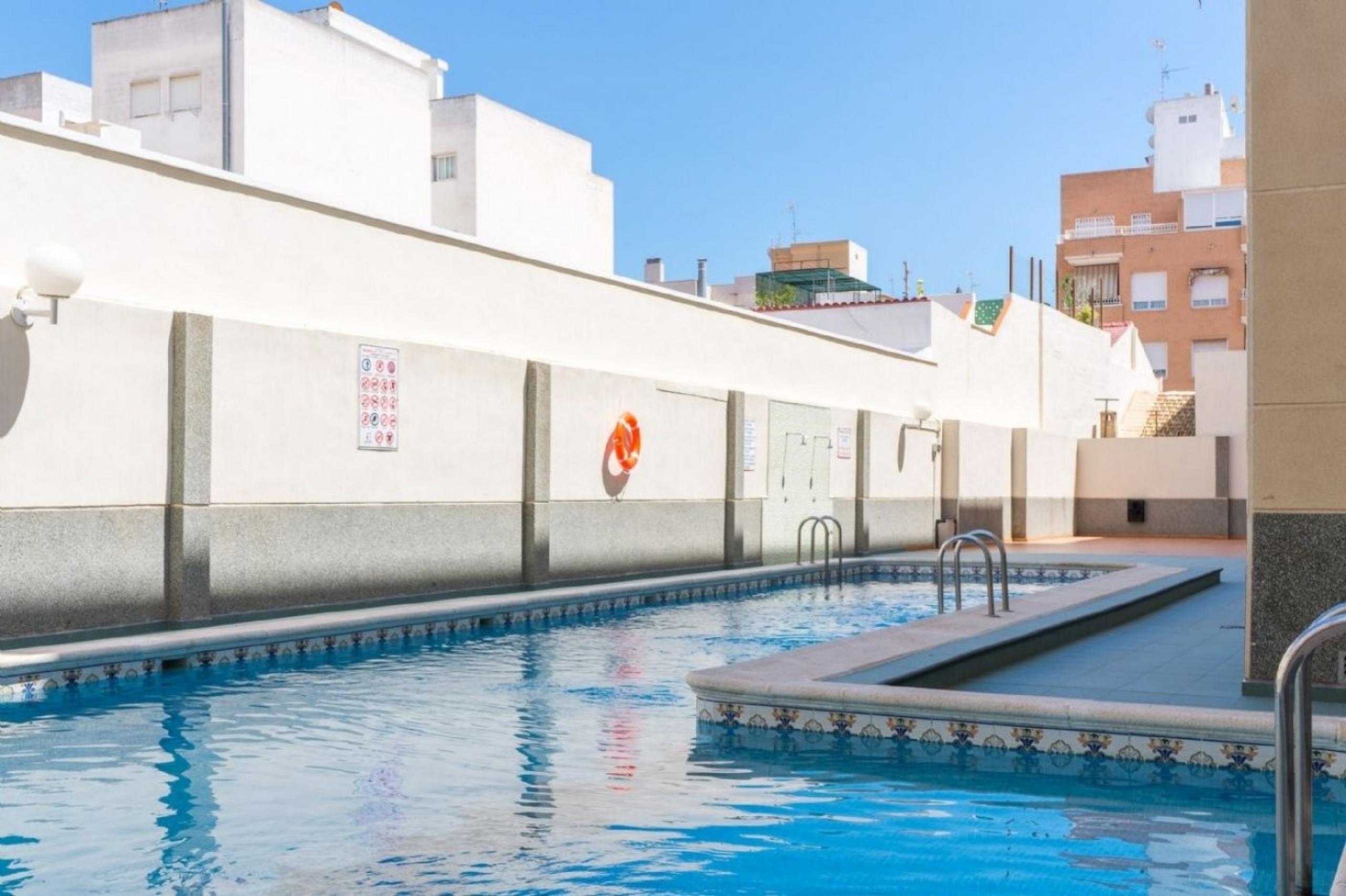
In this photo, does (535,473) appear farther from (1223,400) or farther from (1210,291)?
(1210,291)

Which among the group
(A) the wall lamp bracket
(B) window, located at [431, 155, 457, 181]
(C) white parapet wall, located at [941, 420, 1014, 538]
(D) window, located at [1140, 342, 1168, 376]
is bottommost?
(C) white parapet wall, located at [941, 420, 1014, 538]

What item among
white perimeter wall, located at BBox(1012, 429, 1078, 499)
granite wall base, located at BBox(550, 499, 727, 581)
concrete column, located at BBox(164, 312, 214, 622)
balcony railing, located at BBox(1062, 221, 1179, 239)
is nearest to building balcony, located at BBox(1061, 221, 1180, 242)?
balcony railing, located at BBox(1062, 221, 1179, 239)

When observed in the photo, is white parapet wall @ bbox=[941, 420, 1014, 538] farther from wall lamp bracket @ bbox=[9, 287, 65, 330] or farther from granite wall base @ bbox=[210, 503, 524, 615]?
wall lamp bracket @ bbox=[9, 287, 65, 330]

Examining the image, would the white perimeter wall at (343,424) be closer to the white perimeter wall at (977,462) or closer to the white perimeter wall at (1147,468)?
the white perimeter wall at (977,462)

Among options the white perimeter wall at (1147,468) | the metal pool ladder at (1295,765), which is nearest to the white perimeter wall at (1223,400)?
the white perimeter wall at (1147,468)

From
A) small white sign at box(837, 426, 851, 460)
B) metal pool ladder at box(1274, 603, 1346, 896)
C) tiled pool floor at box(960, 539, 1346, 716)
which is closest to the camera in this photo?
metal pool ladder at box(1274, 603, 1346, 896)

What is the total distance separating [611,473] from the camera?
15562 mm

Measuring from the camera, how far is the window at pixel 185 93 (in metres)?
29.7

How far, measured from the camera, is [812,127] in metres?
32.2

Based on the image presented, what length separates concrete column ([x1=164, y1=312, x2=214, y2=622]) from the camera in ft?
33.7

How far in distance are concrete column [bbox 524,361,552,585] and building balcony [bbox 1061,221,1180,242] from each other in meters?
48.3

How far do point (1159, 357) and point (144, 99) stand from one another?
A: 39.4 m

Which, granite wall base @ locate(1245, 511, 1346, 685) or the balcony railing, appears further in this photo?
the balcony railing

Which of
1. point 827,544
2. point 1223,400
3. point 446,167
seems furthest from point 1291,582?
point 446,167
